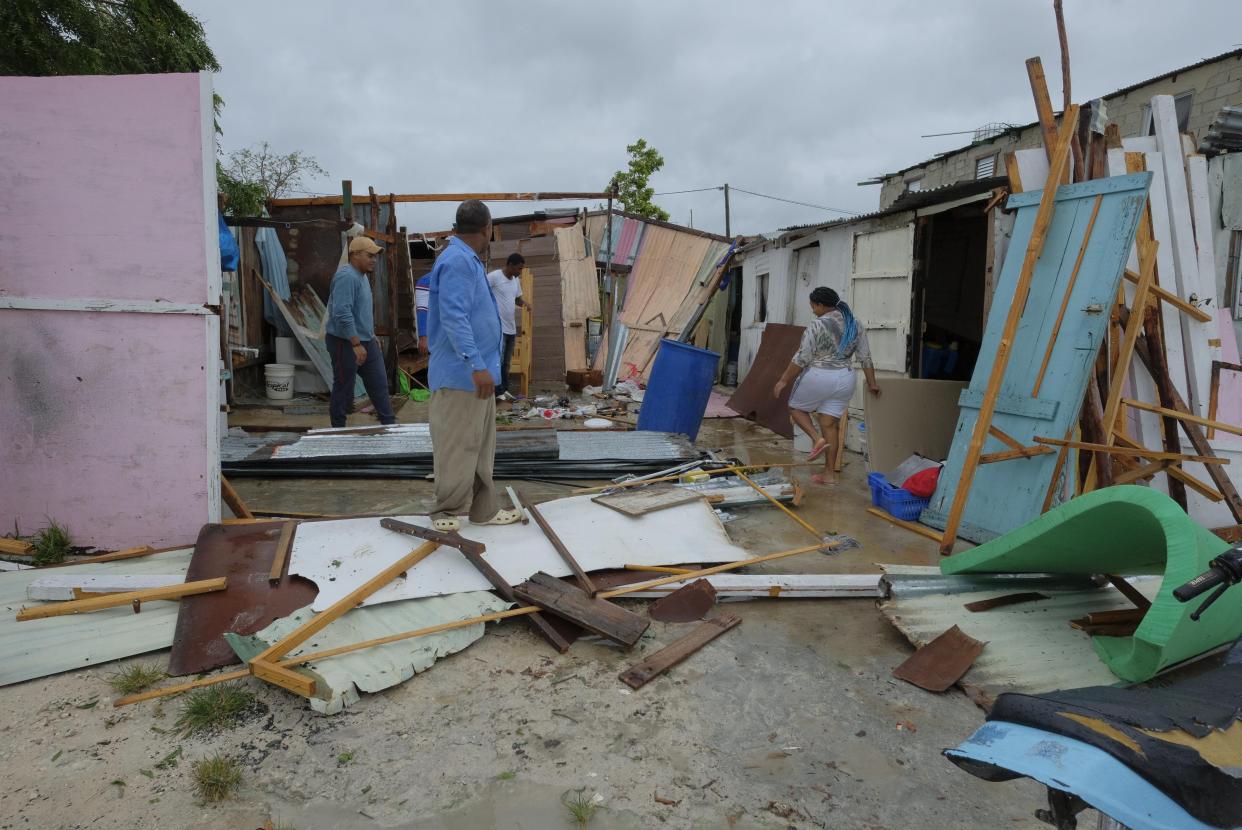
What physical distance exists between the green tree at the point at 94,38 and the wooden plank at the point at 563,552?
25.0 feet

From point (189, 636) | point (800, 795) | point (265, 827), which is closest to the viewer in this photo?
point (265, 827)

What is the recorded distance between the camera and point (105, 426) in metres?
3.51

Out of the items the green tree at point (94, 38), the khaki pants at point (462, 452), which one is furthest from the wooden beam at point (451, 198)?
the khaki pants at point (462, 452)

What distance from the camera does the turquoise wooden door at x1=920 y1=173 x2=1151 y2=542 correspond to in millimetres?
3877

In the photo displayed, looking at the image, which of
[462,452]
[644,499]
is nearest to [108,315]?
[462,452]

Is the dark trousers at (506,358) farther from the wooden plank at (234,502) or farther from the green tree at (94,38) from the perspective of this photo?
the wooden plank at (234,502)

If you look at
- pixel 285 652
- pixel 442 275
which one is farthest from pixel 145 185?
pixel 285 652

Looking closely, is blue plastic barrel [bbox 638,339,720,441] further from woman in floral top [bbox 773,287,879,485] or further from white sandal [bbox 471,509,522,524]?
white sandal [bbox 471,509,522,524]

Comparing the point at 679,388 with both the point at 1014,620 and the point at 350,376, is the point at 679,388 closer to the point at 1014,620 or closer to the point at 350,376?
the point at 350,376

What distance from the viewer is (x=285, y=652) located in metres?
2.50

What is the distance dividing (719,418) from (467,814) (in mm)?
7551

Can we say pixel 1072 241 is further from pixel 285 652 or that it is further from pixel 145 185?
pixel 145 185

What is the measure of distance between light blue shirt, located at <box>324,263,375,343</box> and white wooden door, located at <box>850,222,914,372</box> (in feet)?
16.5

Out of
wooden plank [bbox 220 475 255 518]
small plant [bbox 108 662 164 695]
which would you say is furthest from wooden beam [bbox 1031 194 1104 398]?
wooden plank [bbox 220 475 255 518]
